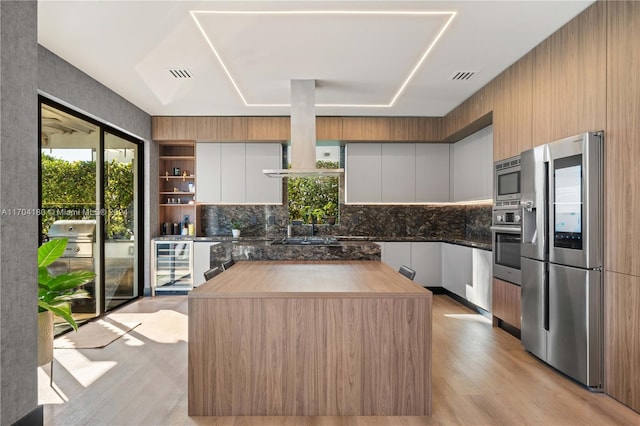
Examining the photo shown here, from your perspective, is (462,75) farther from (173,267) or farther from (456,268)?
(173,267)

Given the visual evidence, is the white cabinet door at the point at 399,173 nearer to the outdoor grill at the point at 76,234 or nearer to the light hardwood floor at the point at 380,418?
the light hardwood floor at the point at 380,418

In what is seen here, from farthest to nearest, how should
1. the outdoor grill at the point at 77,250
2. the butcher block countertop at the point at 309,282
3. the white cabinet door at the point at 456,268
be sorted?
the white cabinet door at the point at 456,268, the outdoor grill at the point at 77,250, the butcher block countertop at the point at 309,282

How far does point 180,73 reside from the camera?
161 inches

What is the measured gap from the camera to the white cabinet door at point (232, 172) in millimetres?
6098

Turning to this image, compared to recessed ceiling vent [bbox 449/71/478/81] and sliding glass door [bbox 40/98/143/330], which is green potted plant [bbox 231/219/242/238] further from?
recessed ceiling vent [bbox 449/71/478/81]

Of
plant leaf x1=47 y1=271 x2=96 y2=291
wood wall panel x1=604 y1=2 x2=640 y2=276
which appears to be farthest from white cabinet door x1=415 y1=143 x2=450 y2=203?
plant leaf x1=47 y1=271 x2=96 y2=291

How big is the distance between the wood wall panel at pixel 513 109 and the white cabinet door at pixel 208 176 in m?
3.95

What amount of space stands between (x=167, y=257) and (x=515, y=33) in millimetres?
5212

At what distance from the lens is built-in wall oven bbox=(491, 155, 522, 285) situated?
12.1ft

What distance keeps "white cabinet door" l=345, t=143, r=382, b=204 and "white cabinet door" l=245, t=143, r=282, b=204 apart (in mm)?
1091

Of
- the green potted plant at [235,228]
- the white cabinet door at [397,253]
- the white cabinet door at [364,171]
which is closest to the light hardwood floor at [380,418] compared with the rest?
the white cabinet door at [397,253]

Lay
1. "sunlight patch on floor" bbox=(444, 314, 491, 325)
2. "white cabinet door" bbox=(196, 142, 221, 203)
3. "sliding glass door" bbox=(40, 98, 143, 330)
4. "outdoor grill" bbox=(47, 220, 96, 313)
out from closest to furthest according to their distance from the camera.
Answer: "sliding glass door" bbox=(40, 98, 143, 330), "outdoor grill" bbox=(47, 220, 96, 313), "sunlight patch on floor" bbox=(444, 314, 491, 325), "white cabinet door" bbox=(196, 142, 221, 203)

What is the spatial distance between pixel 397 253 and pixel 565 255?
3.10 metres

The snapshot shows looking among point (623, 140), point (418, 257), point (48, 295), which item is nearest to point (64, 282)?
point (48, 295)
